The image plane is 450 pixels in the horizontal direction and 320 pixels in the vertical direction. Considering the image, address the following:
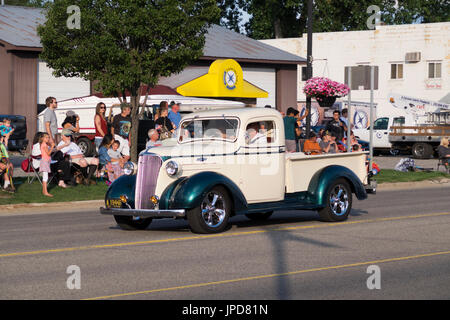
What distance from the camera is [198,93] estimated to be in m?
37.9

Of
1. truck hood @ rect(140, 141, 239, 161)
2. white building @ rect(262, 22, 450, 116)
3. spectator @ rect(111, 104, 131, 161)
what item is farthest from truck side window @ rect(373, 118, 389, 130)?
truck hood @ rect(140, 141, 239, 161)

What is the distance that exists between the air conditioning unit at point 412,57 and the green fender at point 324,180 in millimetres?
39504

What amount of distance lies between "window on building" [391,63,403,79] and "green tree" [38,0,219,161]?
99.6 ft

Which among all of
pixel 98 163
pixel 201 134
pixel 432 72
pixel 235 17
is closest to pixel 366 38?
pixel 432 72

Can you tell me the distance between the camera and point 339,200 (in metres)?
14.5

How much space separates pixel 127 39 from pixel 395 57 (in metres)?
31.5

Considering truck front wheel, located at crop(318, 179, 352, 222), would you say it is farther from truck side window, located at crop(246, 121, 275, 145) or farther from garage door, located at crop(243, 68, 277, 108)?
garage door, located at crop(243, 68, 277, 108)

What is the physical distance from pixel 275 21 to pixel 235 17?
6.24 metres

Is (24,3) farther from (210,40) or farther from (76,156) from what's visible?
(76,156)

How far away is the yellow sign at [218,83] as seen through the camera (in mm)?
37562

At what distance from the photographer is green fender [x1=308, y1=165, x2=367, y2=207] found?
13938mm

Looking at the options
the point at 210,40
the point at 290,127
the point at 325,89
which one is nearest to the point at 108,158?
the point at 290,127

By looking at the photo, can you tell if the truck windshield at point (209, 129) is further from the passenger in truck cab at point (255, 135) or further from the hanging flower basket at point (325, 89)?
the hanging flower basket at point (325, 89)

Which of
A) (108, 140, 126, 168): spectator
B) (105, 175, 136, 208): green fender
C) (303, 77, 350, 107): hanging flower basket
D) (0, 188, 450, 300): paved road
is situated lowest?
(0, 188, 450, 300): paved road
